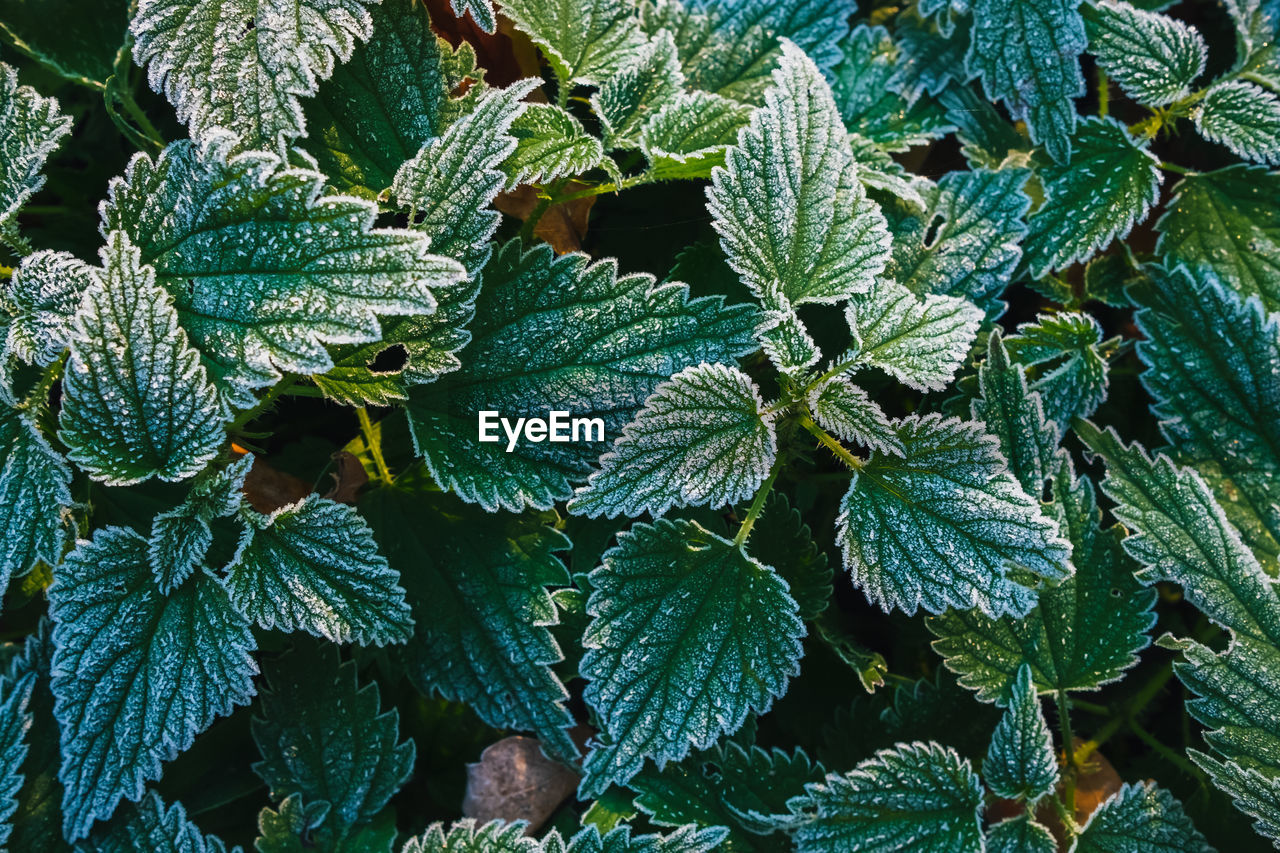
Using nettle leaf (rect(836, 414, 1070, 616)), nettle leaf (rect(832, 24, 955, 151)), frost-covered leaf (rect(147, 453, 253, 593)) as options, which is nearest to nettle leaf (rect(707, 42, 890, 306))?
nettle leaf (rect(836, 414, 1070, 616))

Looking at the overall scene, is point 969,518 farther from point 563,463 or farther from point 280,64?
point 280,64

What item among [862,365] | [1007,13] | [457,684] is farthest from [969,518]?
[1007,13]

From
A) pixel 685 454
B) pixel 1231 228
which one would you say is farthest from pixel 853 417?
pixel 1231 228

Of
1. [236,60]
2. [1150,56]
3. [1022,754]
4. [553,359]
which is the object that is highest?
[1150,56]

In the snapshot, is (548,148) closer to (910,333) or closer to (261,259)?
(261,259)

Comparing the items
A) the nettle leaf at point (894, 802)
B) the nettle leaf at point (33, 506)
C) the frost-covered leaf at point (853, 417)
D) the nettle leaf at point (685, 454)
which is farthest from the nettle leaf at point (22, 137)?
the nettle leaf at point (894, 802)

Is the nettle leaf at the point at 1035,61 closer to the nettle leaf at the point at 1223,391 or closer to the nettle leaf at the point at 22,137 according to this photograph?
the nettle leaf at the point at 1223,391
